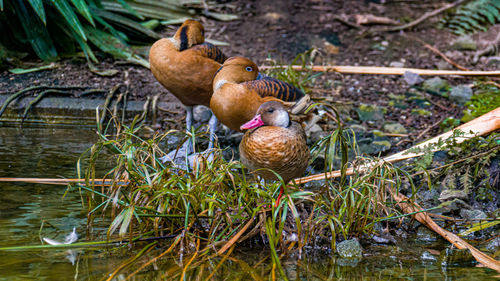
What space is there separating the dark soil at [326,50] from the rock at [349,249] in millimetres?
2136

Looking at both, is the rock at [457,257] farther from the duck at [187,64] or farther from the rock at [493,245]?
the duck at [187,64]

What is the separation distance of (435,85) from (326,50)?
1.66m

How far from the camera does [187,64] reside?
14.7ft

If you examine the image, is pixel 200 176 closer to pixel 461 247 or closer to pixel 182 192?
pixel 182 192

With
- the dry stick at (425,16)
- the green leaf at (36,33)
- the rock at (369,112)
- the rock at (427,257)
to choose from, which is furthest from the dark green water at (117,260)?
the dry stick at (425,16)

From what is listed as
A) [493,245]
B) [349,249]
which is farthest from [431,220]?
[349,249]

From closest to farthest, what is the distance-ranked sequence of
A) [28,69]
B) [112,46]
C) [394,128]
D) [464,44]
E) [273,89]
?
1. [273,89]
2. [394,128]
3. [28,69]
4. [112,46]
5. [464,44]

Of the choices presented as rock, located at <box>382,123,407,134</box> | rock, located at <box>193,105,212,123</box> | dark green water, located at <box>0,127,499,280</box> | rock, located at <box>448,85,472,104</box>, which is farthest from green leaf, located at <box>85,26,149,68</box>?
rock, located at <box>448,85,472,104</box>

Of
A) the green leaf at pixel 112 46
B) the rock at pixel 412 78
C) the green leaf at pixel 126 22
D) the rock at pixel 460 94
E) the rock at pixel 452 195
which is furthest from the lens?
the green leaf at pixel 126 22

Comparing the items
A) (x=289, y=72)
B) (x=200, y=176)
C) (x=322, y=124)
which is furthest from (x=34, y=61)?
(x=200, y=176)

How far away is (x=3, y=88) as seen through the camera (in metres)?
5.55

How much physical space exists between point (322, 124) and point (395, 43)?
2.64 metres

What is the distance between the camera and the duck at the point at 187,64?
450 cm

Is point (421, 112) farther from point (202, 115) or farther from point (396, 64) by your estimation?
point (202, 115)
